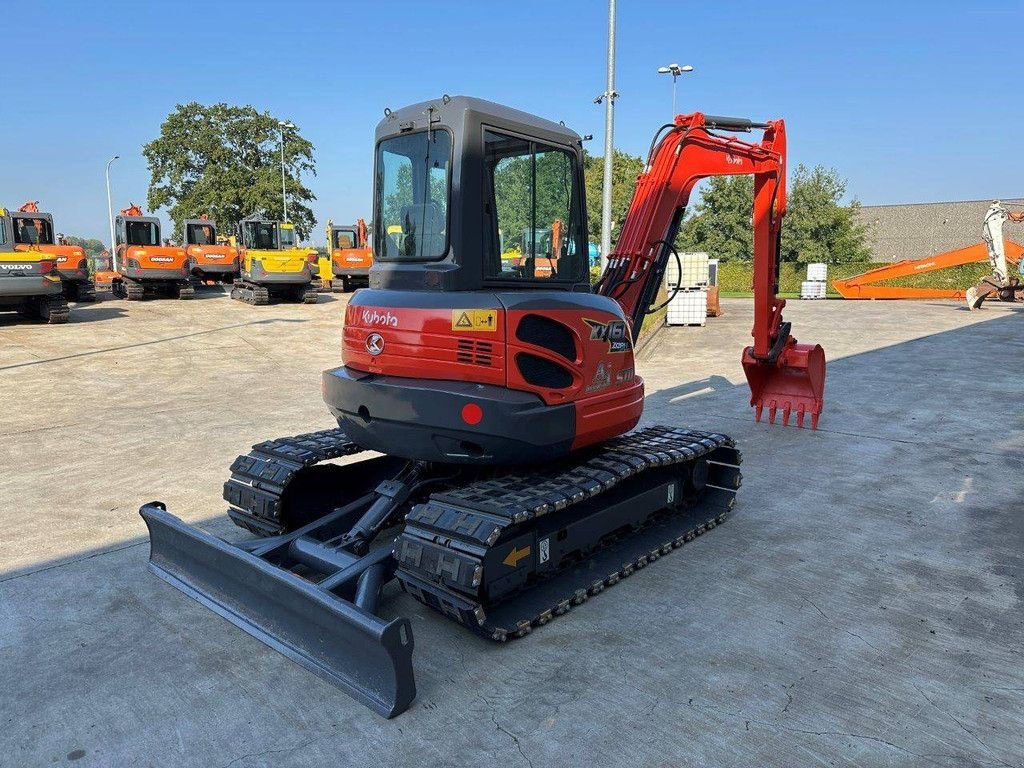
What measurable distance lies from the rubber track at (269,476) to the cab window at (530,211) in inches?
75.0

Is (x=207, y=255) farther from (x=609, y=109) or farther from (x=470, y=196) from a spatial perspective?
(x=470, y=196)

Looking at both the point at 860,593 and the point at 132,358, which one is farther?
the point at 132,358

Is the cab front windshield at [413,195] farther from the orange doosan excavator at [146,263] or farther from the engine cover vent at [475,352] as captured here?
the orange doosan excavator at [146,263]

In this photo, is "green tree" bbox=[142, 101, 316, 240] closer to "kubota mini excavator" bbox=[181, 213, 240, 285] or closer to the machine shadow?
"kubota mini excavator" bbox=[181, 213, 240, 285]

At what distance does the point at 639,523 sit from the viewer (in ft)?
17.4

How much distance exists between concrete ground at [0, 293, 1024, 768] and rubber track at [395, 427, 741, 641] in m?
0.14

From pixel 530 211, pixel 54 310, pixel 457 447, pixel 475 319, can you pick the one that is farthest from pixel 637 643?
pixel 54 310

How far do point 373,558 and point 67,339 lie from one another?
14829mm

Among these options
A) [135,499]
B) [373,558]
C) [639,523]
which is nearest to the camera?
[373,558]

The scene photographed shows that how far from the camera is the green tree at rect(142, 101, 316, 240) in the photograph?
163ft

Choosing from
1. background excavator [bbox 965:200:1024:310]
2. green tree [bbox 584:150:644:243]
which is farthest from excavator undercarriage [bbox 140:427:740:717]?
green tree [bbox 584:150:644:243]

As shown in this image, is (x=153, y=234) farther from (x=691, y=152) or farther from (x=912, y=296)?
(x=912, y=296)

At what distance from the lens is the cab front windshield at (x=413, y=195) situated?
4348mm

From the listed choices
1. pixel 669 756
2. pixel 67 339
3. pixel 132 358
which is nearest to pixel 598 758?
pixel 669 756
